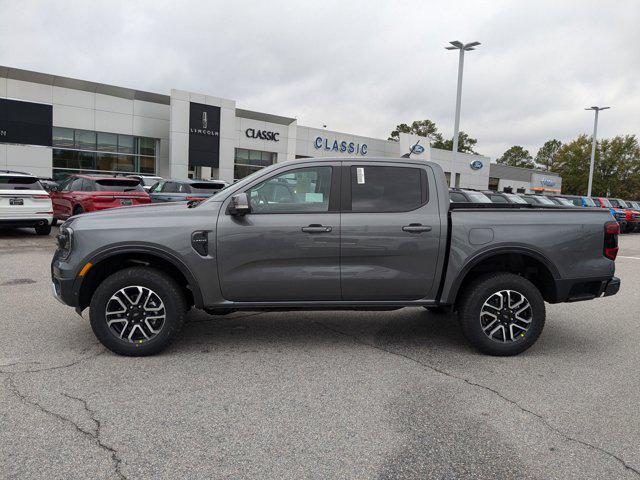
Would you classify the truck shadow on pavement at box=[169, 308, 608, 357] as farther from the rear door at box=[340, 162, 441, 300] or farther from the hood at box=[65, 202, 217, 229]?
the hood at box=[65, 202, 217, 229]

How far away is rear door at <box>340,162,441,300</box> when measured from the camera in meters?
4.51

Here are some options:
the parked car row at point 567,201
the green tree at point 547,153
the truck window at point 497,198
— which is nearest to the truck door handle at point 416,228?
the parked car row at point 567,201

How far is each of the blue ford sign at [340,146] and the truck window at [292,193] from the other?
33.9m

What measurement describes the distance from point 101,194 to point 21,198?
1.81 metres

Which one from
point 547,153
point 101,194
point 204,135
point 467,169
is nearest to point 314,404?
point 101,194

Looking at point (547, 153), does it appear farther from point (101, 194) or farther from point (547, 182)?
point (101, 194)

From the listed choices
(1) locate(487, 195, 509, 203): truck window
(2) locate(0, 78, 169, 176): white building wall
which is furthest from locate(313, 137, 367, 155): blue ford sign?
(1) locate(487, 195, 509, 203): truck window

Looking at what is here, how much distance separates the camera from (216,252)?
4.41 meters

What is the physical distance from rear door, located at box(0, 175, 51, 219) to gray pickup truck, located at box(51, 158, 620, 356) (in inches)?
344

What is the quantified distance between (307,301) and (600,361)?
285cm

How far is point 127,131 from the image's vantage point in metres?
29.0

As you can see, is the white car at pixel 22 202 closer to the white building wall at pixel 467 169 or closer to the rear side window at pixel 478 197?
the rear side window at pixel 478 197

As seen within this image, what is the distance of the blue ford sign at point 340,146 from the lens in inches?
1502

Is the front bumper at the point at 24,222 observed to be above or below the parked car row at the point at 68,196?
below
